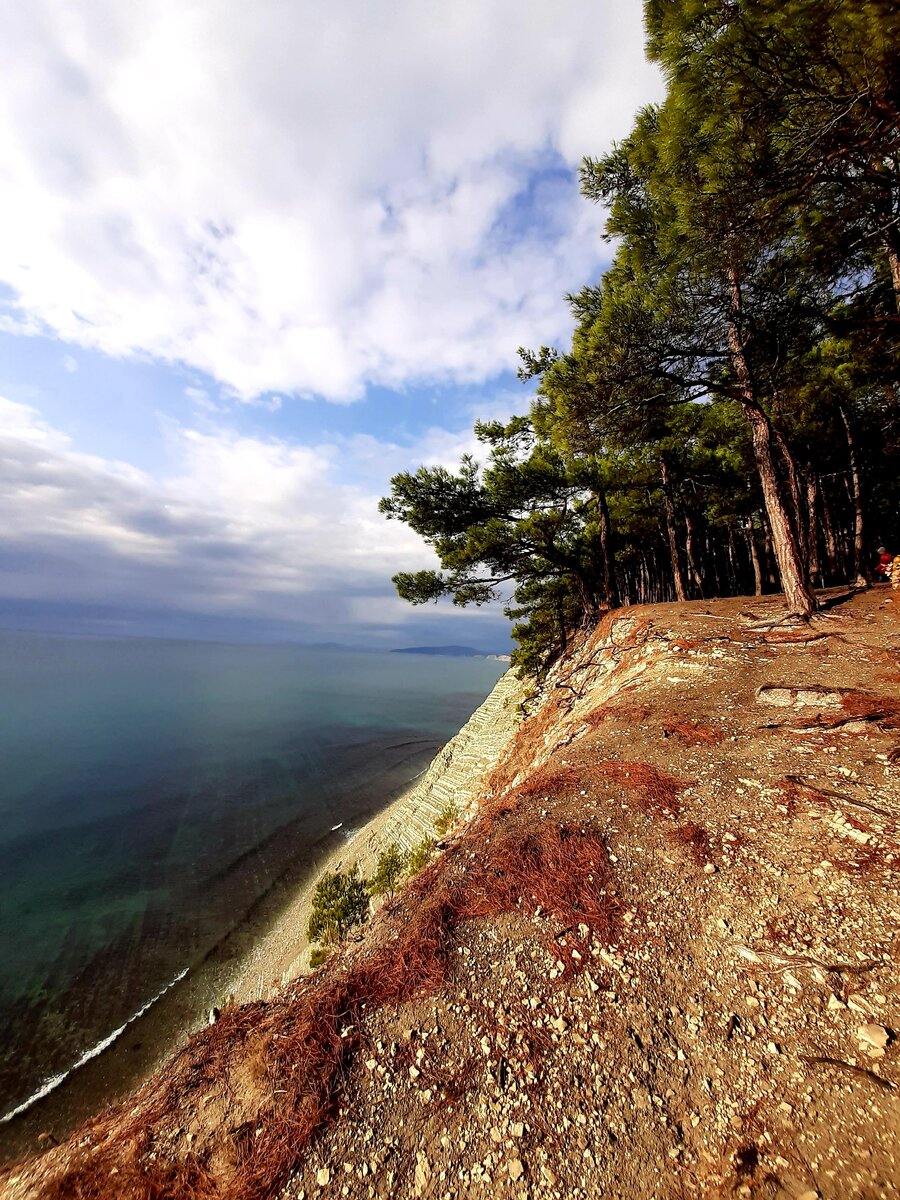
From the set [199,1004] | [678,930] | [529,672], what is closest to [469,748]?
[529,672]

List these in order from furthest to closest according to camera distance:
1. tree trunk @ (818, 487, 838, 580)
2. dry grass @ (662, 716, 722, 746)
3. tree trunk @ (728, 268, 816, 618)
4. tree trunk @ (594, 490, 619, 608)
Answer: tree trunk @ (818, 487, 838, 580) → tree trunk @ (594, 490, 619, 608) → tree trunk @ (728, 268, 816, 618) → dry grass @ (662, 716, 722, 746)

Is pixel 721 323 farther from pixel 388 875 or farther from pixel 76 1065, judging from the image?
pixel 76 1065

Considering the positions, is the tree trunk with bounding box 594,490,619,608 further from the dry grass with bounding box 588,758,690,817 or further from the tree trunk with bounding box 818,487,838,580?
the tree trunk with bounding box 818,487,838,580

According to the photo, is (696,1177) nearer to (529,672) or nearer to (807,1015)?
(807,1015)

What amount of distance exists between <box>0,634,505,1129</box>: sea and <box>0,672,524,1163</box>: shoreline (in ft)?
1.03

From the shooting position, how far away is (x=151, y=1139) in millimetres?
3355

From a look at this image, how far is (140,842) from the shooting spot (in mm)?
32062

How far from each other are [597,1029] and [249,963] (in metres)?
22.3

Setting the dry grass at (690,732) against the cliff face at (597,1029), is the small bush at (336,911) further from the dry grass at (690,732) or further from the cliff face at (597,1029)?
the dry grass at (690,732)

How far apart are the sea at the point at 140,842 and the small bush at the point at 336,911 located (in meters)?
7.43

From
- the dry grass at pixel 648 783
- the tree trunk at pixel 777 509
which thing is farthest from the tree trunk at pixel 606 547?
the dry grass at pixel 648 783

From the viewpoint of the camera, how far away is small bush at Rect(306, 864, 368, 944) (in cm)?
1540

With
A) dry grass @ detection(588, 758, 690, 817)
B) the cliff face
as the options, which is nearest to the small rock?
the cliff face

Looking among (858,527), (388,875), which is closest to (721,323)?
(858,527)
